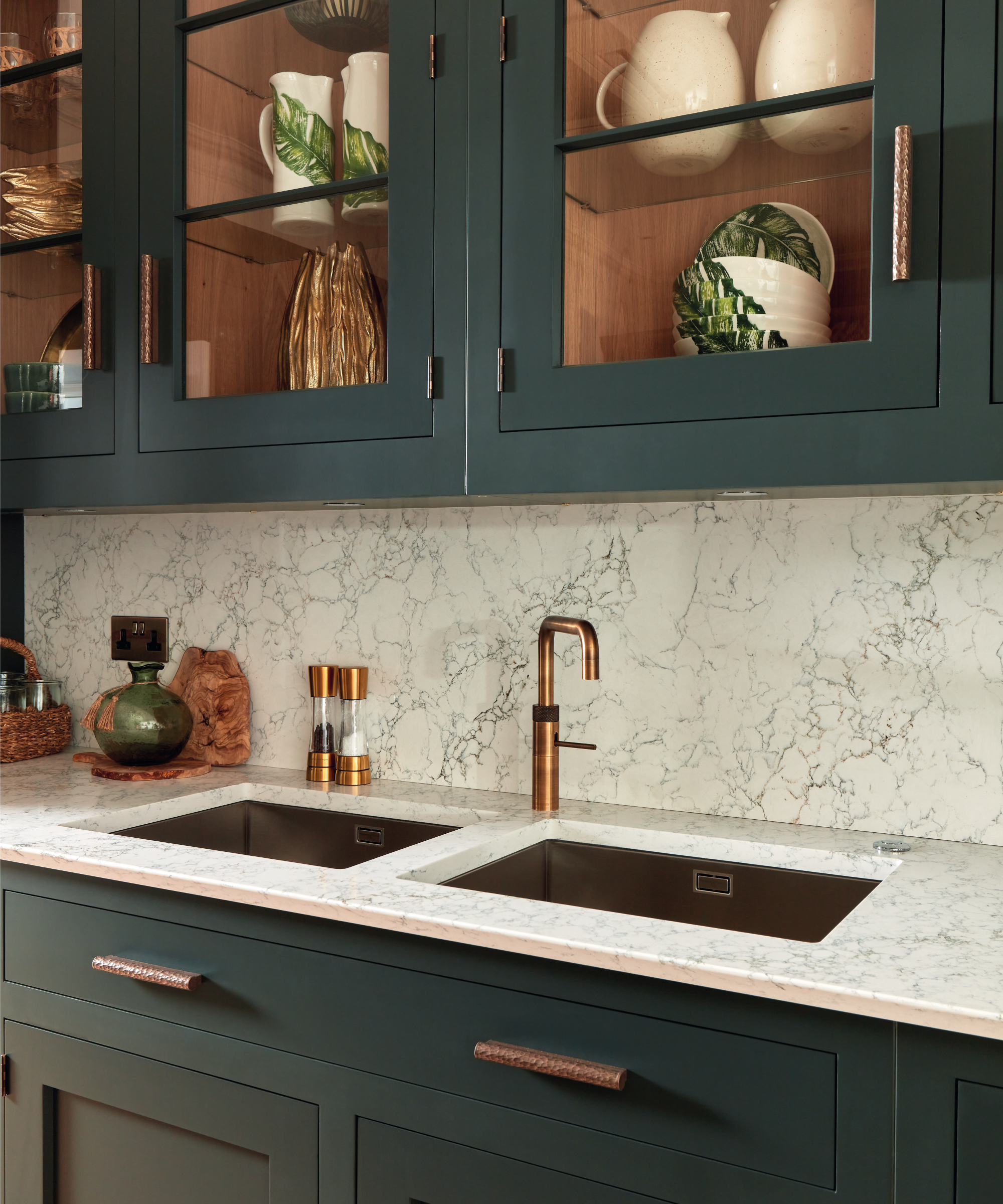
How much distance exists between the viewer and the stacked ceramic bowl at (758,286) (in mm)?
1220

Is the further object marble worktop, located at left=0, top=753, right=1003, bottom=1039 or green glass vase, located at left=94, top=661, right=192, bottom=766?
green glass vase, located at left=94, top=661, right=192, bottom=766

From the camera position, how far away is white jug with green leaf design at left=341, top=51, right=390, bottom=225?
1467mm

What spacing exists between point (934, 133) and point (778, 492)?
0.47 meters

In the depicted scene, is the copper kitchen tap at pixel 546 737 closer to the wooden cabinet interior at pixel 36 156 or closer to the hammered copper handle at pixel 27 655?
the wooden cabinet interior at pixel 36 156

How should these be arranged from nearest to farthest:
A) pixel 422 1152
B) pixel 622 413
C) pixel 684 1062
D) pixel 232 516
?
pixel 684 1062
pixel 422 1152
pixel 622 413
pixel 232 516

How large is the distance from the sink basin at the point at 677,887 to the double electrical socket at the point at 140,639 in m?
0.83

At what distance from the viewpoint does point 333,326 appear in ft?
5.04

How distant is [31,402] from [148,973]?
3.42ft

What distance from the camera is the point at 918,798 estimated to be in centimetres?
144

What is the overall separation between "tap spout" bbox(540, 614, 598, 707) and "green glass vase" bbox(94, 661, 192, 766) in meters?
0.73

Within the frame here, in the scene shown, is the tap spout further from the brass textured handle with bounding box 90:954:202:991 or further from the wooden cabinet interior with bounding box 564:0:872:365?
the brass textured handle with bounding box 90:954:202:991

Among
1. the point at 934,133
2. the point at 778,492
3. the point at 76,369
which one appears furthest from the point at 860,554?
the point at 76,369

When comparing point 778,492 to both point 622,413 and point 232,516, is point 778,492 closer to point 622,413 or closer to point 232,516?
A: point 622,413

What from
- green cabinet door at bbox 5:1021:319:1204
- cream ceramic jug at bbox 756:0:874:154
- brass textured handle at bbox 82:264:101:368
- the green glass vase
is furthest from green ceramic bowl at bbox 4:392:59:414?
cream ceramic jug at bbox 756:0:874:154
